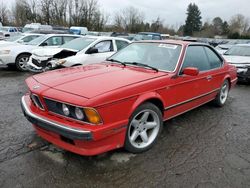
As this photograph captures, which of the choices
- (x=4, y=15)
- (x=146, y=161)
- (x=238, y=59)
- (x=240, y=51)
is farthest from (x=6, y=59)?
(x=4, y=15)

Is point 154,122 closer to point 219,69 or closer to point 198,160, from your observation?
point 198,160

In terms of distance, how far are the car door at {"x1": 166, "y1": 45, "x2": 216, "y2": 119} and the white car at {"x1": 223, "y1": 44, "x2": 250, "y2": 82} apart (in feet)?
11.8

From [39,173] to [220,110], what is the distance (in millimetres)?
3977

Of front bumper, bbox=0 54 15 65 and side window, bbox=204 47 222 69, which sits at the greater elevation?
side window, bbox=204 47 222 69

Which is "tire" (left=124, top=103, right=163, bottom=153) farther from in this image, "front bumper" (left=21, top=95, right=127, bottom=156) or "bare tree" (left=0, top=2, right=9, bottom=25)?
"bare tree" (left=0, top=2, right=9, bottom=25)

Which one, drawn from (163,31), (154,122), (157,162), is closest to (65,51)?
(154,122)

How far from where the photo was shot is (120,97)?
9.08ft

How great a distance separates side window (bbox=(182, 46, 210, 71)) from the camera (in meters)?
4.03

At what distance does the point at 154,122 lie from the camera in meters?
3.43

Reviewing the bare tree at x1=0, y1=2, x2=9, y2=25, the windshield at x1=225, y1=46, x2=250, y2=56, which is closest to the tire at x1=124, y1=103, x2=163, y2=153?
the windshield at x1=225, y1=46, x2=250, y2=56

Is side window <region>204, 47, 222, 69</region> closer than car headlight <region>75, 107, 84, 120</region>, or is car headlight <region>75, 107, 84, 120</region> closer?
car headlight <region>75, 107, 84, 120</region>

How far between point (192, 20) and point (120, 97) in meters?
73.6

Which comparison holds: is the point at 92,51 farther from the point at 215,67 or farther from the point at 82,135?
the point at 82,135

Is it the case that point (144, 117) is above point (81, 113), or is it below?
below
